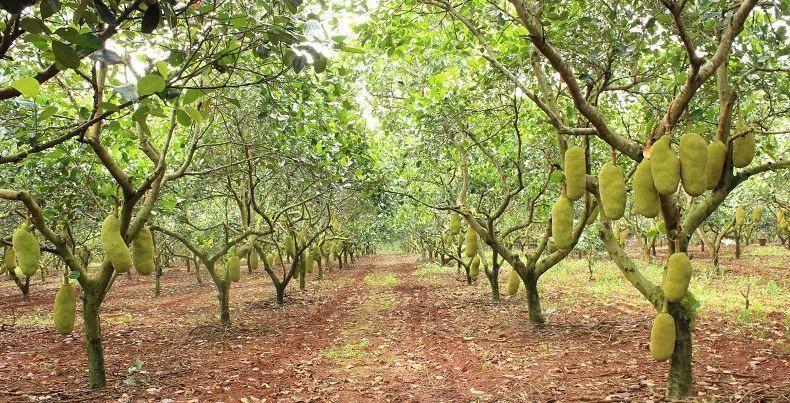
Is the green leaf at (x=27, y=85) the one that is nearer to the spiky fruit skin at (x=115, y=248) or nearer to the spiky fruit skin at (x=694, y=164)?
the spiky fruit skin at (x=115, y=248)

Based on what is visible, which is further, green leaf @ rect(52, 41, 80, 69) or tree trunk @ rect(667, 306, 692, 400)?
tree trunk @ rect(667, 306, 692, 400)

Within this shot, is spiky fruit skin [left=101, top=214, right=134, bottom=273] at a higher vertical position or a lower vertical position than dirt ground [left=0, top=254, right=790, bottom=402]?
higher

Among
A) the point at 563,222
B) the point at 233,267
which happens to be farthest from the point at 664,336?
the point at 233,267

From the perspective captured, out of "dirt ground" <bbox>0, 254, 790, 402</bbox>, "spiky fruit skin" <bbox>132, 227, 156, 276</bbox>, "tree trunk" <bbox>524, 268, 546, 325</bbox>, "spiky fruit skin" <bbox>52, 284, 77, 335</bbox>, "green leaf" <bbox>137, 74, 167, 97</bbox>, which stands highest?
"green leaf" <bbox>137, 74, 167, 97</bbox>

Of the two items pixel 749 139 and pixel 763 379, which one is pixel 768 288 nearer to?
pixel 763 379

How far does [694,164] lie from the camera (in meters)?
2.63

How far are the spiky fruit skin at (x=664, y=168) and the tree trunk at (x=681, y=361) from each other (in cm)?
144

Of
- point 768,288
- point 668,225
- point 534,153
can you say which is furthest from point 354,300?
point 668,225

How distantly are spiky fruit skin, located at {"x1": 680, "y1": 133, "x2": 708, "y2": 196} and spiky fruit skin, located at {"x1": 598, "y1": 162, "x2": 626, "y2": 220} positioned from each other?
33cm

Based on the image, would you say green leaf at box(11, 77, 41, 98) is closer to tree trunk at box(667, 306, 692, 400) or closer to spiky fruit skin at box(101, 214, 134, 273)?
spiky fruit skin at box(101, 214, 134, 273)

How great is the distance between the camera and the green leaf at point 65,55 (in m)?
1.48

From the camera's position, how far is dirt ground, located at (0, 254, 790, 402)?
504cm

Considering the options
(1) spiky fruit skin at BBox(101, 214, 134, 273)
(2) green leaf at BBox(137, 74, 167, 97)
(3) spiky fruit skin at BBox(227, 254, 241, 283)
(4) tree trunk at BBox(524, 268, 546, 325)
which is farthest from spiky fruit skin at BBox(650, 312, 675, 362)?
(3) spiky fruit skin at BBox(227, 254, 241, 283)

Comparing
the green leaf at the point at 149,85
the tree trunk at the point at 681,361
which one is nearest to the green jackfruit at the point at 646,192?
the tree trunk at the point at 681,361
